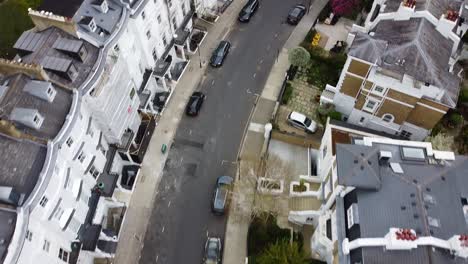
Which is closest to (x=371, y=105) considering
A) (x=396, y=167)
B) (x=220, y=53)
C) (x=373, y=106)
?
(x=373, y=106)

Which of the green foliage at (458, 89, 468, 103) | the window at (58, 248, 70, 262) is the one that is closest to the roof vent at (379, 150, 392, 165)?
the green foliage at (458, 89, 468, 103)

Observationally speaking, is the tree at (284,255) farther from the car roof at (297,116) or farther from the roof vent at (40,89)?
the roof vent at (40,89)

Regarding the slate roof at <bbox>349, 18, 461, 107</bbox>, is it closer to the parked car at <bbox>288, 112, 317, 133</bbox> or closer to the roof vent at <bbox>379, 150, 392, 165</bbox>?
the parked car at <bbox>288, 112, 317, 133</bbox>


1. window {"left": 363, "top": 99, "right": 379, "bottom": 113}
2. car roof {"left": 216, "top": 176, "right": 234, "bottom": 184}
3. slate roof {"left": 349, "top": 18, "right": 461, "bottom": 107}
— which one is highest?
slate roof {"left": 349, "top": 18, "right": 461, "bottom": 107}

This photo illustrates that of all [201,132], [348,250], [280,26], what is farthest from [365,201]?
[280,26]

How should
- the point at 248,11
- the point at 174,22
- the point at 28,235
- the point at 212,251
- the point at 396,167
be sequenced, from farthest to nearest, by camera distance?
1. the point at 248,11
2. the point at 174,22
3. the point at 212,251
4. the point at 396,167
5. the point at 28,235

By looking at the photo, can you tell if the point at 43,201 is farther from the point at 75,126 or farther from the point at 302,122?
the point at 302,122
